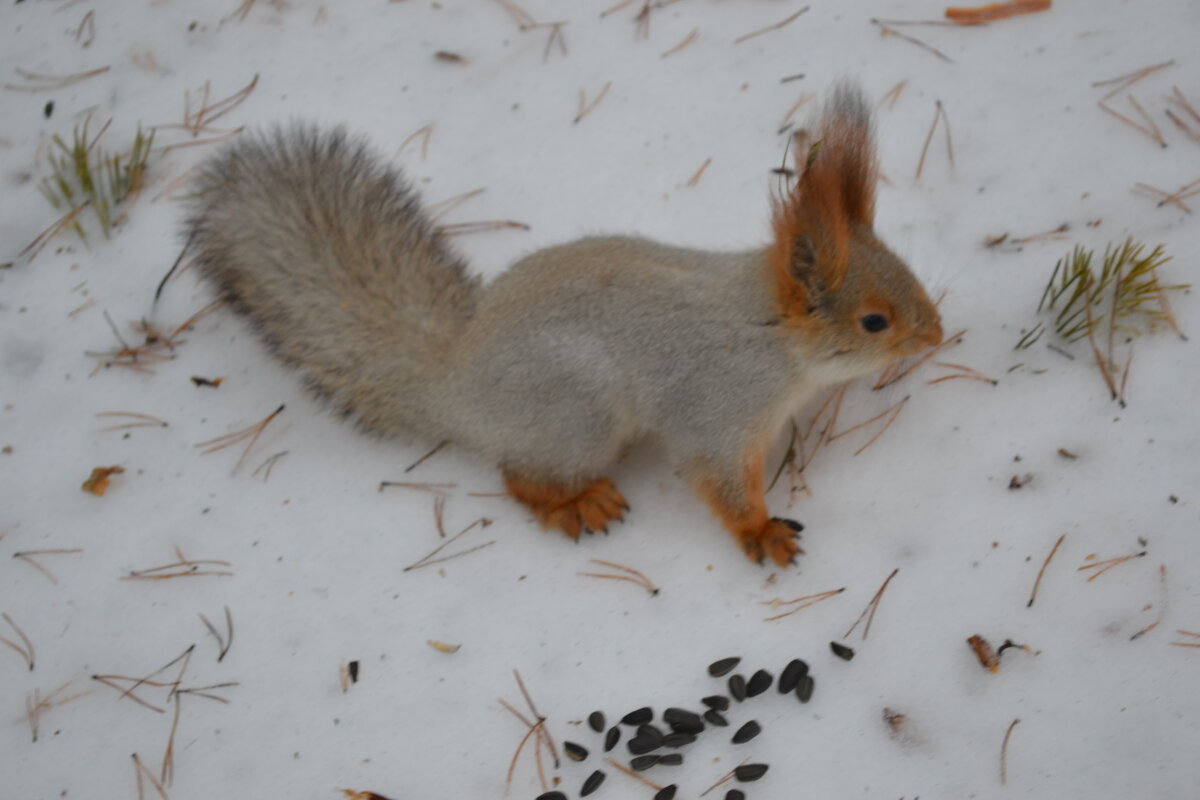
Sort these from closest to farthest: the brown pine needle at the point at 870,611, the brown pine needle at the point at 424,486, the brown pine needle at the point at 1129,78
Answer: the brown pine needle at the point at 870,611 < the brown pine needle at the point at 424,486 < the brown pine needle at the point at 1129,78

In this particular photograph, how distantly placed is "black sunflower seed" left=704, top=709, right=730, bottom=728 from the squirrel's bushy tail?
0.90 m

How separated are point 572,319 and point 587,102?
41.5 inches

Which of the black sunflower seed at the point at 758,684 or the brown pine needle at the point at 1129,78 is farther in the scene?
the brown pine needle at the point at 1129,78

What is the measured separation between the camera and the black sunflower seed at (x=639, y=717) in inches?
81.6


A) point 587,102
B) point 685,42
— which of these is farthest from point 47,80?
point 685,42

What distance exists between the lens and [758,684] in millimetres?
2084

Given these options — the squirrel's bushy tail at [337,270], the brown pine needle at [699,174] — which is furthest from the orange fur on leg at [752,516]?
the brown pine needle at [699,174]

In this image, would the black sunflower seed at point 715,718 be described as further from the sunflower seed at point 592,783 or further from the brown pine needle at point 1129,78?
the brown pine needle at point 1129,78

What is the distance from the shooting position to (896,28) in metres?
2.96

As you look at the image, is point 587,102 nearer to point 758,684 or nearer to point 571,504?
point 571,504

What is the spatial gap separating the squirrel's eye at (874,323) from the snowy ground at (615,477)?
1.30 feet

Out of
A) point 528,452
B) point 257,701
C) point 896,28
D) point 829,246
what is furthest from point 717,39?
point 257,701

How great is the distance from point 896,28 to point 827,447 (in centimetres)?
136

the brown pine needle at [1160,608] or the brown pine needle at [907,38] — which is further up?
the brown pine needle at [907,38]
